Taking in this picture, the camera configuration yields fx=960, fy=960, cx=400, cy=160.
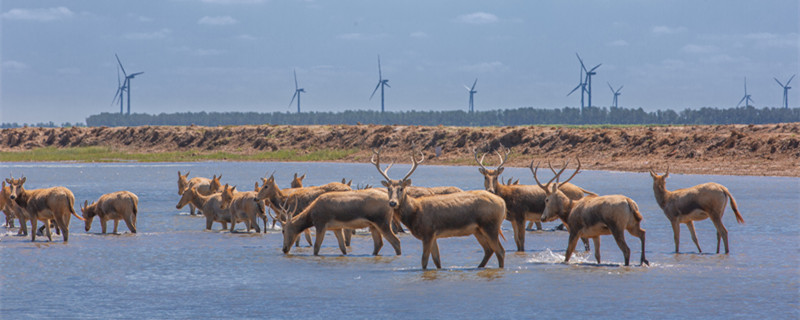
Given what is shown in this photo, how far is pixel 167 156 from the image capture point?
3698 inches

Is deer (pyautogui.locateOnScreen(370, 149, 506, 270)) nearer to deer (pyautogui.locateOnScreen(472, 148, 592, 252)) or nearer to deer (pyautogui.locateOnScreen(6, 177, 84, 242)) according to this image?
deer (pyautogui.locateOnScreen(472, 148, 592, 252))

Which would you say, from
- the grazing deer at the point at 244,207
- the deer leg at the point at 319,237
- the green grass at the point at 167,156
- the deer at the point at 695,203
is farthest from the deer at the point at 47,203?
the green grass at the point at 167,156

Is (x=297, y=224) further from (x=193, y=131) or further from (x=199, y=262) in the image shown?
(x=193, y=131)

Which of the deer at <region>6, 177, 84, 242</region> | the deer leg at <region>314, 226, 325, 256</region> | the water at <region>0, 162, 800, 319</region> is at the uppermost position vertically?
the deer at <region>6, 177, 84, 242</region>

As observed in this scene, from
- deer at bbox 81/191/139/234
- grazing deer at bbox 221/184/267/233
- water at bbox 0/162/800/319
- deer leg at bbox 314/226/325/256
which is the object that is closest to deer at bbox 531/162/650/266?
water at bbox 0/162/800/319

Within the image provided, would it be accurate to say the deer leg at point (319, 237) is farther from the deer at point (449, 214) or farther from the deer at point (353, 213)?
the deer at point (449, 214)

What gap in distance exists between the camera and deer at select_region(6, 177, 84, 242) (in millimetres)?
20547

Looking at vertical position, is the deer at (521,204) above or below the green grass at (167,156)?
above

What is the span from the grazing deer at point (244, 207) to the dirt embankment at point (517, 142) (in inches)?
895

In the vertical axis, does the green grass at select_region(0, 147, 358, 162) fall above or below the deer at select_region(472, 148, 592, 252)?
below

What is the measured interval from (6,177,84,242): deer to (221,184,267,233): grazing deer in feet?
13.3

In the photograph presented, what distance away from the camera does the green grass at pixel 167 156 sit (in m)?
88.1

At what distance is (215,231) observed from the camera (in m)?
24.3

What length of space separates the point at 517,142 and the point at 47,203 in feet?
198
